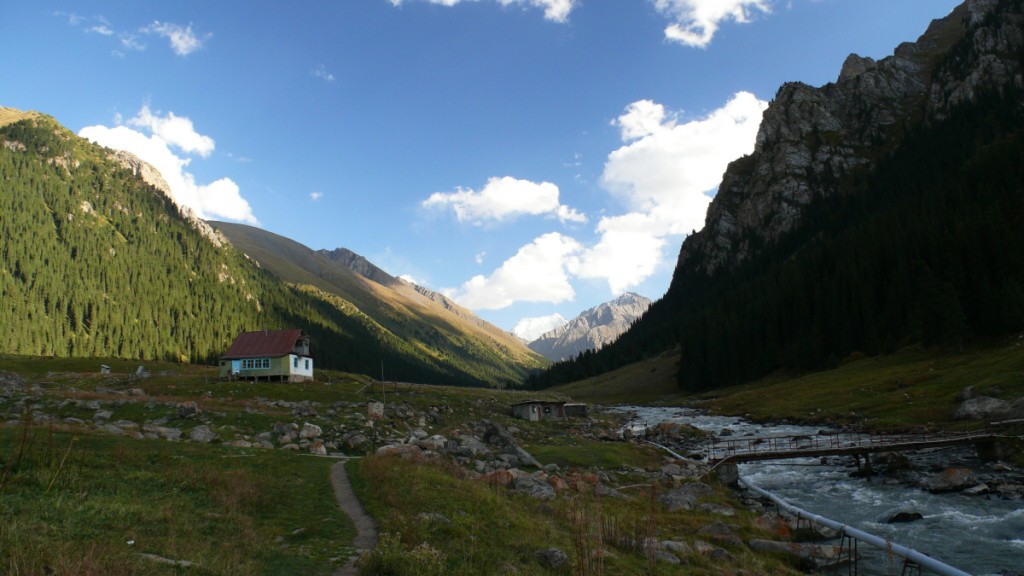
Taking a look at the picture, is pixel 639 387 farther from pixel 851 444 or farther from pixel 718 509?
pixel 718 509

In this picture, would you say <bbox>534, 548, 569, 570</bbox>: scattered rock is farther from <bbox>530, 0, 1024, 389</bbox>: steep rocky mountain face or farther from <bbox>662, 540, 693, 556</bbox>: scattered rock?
<bbox>530, 0, 1024, 389</bbox>: steep rocky mountain face

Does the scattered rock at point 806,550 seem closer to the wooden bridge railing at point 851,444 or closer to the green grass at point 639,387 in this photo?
the wooden bridge railing at point 851,444

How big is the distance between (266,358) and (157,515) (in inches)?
3074

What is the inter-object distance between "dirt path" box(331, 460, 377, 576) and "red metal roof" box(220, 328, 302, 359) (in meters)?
65.4

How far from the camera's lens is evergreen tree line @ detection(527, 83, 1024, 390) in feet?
277

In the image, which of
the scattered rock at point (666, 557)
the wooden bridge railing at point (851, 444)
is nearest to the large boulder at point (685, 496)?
the wooden bridge railing at point (851, 444)

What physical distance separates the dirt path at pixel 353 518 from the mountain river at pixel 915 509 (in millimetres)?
14089

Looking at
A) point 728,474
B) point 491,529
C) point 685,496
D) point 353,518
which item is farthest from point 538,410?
point 491,529

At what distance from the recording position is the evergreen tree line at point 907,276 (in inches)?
3319

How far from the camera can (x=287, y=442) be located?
1465 inches

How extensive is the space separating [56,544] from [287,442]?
28.2 metres

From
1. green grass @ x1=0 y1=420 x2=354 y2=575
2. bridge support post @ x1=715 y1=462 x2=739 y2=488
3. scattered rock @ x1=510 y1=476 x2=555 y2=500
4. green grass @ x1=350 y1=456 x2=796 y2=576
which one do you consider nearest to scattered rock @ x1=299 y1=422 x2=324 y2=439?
green grass @ x1=350 y1=456 x2=796 y2=576

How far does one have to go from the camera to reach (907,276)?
105 metres

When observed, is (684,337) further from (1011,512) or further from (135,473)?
(135,473)
